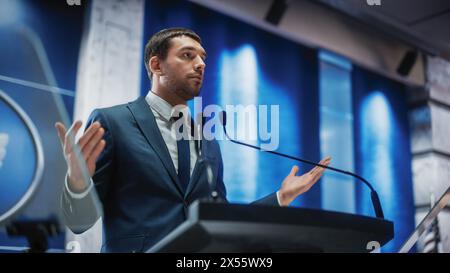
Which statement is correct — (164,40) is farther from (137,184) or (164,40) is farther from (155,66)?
(137,184)

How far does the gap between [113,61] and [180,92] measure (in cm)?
132

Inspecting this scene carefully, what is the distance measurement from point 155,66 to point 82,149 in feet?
1.63

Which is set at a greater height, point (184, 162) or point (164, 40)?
point (164, 40)

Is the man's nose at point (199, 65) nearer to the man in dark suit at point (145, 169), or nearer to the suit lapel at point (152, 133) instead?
the man in dark suit at point (145, 169)

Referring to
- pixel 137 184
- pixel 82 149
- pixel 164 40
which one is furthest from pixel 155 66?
pixel 82 149

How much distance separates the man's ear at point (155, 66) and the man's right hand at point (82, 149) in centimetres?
44

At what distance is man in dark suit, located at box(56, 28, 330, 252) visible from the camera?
→ 1.02 metres

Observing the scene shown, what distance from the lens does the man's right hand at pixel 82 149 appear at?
0.96m

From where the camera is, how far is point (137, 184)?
3.75 feet

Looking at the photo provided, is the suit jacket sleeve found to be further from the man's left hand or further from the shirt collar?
the man's left hand

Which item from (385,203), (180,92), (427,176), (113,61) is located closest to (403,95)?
(427,176)

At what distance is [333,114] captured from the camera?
145 inches

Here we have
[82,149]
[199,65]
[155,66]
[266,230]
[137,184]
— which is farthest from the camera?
[155,66]
